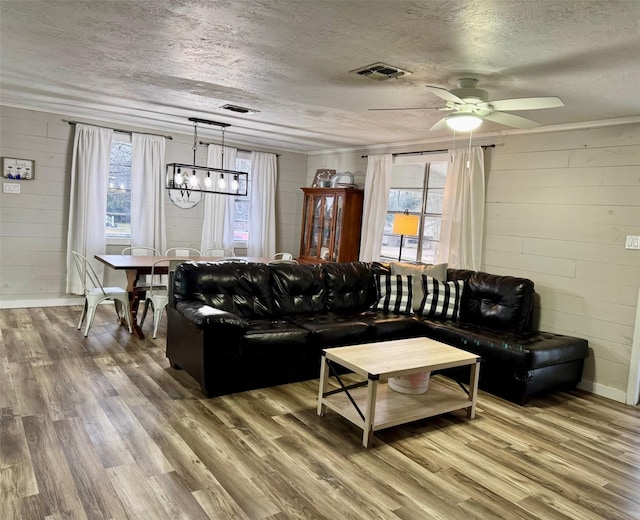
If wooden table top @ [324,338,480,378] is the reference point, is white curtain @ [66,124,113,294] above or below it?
above

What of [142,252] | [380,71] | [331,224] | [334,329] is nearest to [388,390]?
[334,329]

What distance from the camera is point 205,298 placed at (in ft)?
12.9

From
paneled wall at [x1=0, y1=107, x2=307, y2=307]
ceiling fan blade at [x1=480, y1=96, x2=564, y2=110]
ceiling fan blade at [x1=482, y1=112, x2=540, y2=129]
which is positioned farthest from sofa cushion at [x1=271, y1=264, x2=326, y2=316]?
paneled wall at [x1=0, y1=107, x2=307, y2=307]

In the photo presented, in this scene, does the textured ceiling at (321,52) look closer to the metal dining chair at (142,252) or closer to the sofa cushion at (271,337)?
the sofa cushion at (271,337)

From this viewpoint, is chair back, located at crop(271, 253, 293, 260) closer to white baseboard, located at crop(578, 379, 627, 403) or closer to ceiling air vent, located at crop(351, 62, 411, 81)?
ceiling air vent, located at crop(351, 62, 411, 81)

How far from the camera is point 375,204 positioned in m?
6.30

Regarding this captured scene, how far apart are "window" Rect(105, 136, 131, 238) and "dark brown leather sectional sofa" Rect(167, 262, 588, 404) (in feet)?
8.93

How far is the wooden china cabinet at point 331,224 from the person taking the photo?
651 cm

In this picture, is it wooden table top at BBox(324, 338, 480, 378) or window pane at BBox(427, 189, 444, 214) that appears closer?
wooden table top at BBox(324, 338, 480, 378)

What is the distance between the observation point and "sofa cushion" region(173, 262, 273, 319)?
391cm

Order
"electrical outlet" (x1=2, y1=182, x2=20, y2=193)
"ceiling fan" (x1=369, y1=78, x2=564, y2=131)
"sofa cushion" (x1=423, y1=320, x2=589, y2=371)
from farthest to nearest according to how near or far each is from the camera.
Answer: "electrical outlet" (x1=2, y1=182, x2=20, y2=193)
"sofa cushion" (x1=423, y1=320, x2=589, y2=371)
"ceiling fan" (x1=369, y1=78, x2=564, y2=131)

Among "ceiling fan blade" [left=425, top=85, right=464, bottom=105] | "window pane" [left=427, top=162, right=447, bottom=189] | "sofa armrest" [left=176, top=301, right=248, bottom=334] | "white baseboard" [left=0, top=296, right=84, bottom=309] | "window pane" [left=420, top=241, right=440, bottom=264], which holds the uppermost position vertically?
"ceiling fan blade" [left=425, top=85, right=464, bottom=105]

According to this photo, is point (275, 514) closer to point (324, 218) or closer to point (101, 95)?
point (101, 95)

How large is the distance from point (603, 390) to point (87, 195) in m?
5.96
